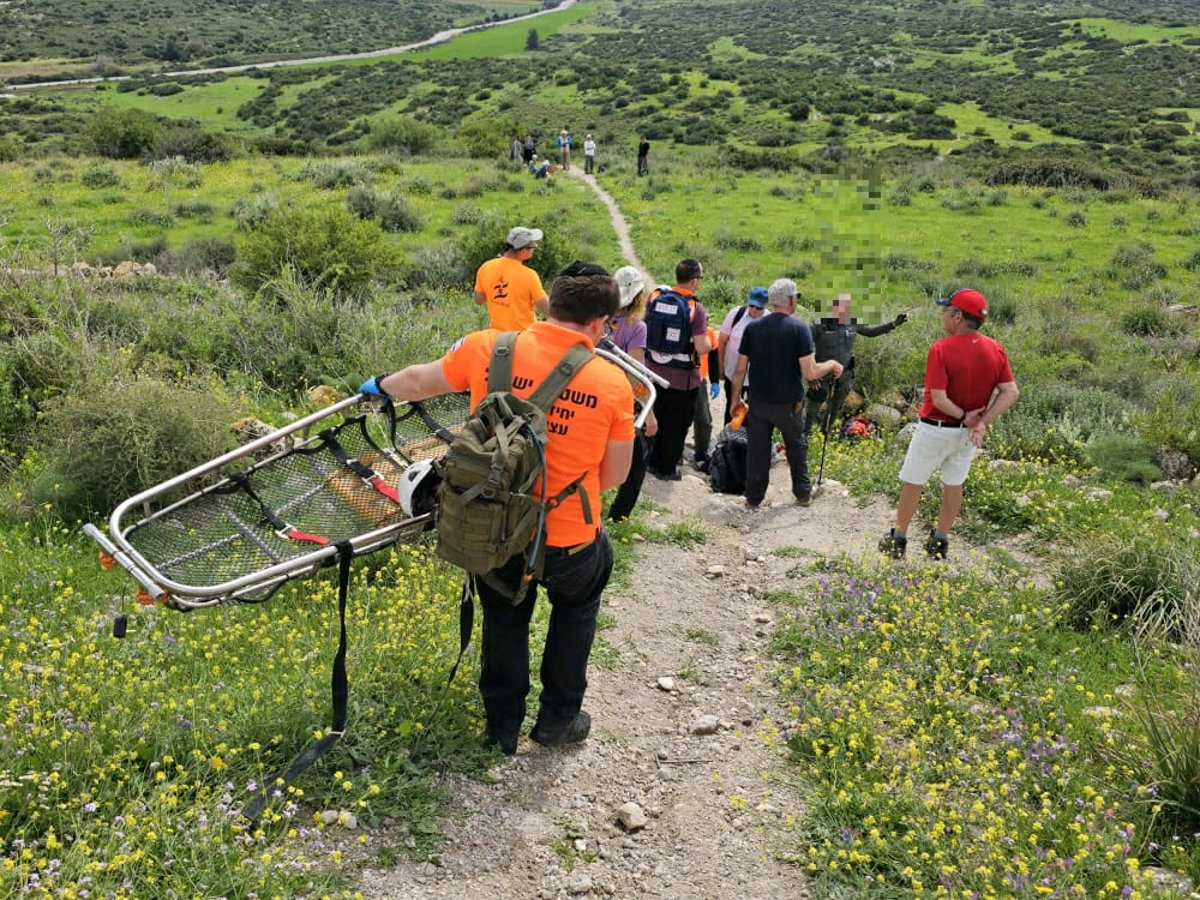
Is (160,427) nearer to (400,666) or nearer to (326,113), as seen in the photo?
(400,666)

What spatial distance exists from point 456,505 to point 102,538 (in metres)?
1.55

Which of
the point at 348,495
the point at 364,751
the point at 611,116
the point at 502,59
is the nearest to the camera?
the point at 364,751

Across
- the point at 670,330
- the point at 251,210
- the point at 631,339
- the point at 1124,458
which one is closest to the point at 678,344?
the point at 670,330

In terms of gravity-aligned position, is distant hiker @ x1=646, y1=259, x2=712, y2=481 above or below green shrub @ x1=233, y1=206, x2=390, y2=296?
Result: above

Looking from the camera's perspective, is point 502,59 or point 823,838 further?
point 502,59

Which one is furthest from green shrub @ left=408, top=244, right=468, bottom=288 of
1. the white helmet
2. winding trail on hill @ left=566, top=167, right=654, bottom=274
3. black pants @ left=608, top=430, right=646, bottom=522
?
the white helmet

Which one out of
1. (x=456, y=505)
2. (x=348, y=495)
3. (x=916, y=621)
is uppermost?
(x=456, y=505)

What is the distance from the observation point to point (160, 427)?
21.9ft

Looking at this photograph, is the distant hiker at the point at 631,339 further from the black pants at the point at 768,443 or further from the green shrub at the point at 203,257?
the green shrub at the point at 203,257

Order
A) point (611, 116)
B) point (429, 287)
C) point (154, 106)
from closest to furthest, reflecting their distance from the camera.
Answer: point (429, 287) < point (611, 116) < point (154, 106)

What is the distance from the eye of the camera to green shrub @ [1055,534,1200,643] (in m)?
5.39

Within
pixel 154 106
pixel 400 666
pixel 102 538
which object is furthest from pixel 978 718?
pixel 154 106

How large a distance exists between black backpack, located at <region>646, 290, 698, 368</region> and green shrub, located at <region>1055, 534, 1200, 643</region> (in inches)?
129

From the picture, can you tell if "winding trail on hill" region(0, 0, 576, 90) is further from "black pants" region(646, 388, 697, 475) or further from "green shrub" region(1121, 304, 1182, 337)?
"black pants" region(646, 388, 697, 475)
